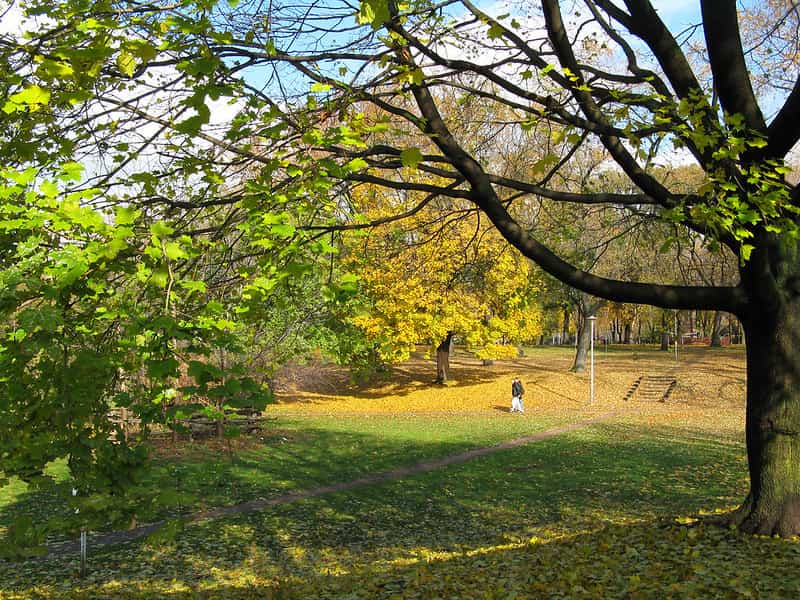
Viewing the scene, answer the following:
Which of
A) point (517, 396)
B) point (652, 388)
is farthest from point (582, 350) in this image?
point (517, 396)

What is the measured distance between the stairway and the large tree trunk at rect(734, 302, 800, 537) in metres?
22.7

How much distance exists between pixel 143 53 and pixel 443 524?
27.8ft

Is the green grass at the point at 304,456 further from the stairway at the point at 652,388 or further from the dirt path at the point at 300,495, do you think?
the stairway at the point at 652,388

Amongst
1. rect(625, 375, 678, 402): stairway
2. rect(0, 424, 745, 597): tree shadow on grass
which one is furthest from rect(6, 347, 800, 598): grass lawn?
rect(625, 375, 678, 402): stairway

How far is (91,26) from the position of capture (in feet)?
12.6

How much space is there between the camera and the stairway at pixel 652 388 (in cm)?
2838

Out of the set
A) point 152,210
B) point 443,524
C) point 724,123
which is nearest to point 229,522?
point 443,524

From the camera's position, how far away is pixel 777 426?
642 cm

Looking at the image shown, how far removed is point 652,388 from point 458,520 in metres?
21.4

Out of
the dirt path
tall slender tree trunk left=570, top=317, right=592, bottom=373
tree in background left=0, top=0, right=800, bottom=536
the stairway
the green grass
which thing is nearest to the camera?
tree in background left=0, top=0, right=800, bottom=536

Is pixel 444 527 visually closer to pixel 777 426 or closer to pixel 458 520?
pixel 458 520

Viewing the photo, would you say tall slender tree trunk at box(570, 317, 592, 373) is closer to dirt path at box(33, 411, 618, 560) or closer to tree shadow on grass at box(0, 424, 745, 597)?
dirt path at box(33, 411, 618, 560)

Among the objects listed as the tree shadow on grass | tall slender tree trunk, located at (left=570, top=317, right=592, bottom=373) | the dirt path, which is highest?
tall slender tree trunk, located at (left=570, top=317, right=592, bottom=373)

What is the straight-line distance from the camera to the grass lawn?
5.80m
